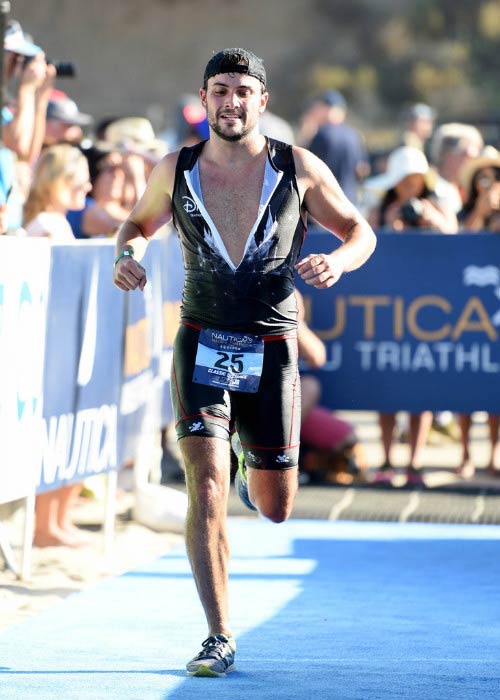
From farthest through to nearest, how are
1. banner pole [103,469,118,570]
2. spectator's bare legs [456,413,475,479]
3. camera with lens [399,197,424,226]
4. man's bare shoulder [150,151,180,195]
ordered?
camera with lens [399,197,424,226]
spectator's bare legs [456,413,475,479]
banner pole [103,469,118,570]
man's bare shoulder [150,151,180,195]

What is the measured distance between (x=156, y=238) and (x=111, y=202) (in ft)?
1.31

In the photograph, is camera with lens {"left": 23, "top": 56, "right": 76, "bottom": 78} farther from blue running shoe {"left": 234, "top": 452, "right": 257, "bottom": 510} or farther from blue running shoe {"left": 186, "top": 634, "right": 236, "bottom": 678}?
blue running shoe {"left": 186, "top": 634, "right": 236, "bottom": 678}

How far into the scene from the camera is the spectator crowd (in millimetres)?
8633

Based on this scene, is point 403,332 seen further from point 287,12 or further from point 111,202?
point 287,12

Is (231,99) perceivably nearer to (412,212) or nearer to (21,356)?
(21,356)

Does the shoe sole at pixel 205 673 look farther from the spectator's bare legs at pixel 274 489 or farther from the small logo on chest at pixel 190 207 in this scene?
the small logo on chest at pixel 190 207

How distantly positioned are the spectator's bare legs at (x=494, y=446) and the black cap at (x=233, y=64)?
572 cm

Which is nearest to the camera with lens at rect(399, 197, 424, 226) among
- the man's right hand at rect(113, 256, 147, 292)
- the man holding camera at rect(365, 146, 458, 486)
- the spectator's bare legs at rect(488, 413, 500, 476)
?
the man holding camera at rect(365, 146, 458, 486)

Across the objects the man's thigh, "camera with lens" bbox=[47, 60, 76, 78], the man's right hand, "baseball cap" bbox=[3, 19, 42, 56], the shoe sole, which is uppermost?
"baseball cap" bbox=[3, 19, 42, 56]

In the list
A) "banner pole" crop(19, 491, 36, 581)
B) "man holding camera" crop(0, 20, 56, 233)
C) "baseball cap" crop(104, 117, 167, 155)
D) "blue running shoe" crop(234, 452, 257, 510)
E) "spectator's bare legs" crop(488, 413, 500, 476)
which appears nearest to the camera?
"blue running shoe" crop(234, 452, 257, 510)

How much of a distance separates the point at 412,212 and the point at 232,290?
18.9 feet

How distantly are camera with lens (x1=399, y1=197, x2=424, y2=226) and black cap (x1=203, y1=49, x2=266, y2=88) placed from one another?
5643 mm

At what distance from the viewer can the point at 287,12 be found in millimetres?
56562

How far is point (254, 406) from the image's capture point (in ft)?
19.1
